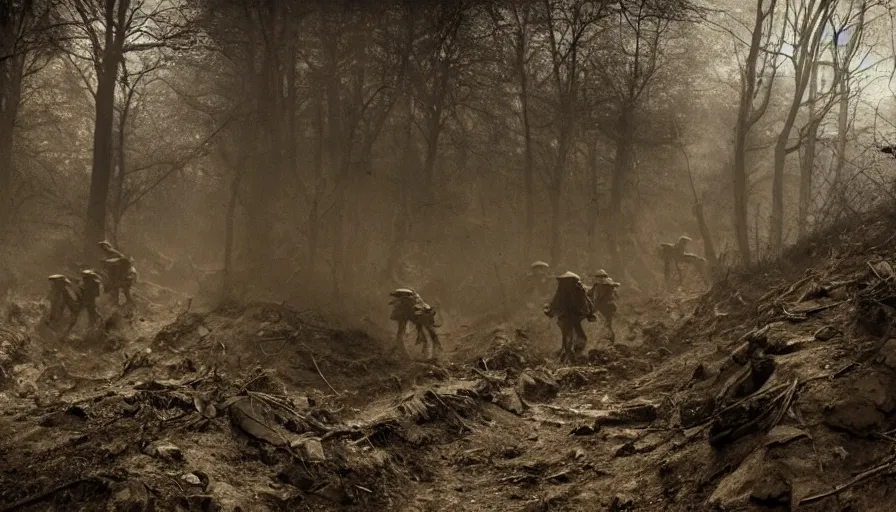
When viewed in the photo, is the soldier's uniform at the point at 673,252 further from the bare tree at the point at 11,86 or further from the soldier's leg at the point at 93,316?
the bare tree at the point at 11,86

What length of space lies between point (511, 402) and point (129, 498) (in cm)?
Result: 545

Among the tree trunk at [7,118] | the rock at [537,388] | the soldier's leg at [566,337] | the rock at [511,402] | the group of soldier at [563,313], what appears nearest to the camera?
the rock at [511,402]

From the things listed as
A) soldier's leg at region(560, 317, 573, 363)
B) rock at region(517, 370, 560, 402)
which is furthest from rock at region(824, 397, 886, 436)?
soldier's leg at region(560, 317, 573, 363)

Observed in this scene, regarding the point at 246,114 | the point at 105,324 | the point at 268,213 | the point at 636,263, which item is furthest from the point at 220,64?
the point at 636,263

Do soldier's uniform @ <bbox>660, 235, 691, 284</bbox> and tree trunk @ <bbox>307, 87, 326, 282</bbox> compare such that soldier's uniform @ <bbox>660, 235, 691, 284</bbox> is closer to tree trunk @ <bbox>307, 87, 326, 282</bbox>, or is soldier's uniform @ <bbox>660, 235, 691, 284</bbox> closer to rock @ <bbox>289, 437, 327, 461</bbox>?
tree trunk @ <bbox>307, 87, 326, 282</bbox>

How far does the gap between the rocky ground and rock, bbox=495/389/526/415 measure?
0.11 feet

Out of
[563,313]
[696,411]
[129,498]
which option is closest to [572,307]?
[563,313]

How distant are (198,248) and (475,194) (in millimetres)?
11569

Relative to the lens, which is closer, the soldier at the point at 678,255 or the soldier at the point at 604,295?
the soldier at the point at 604,295

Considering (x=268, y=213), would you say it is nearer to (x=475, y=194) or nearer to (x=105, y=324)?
(x=105, y=324)

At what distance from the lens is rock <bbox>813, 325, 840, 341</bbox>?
7216 mm

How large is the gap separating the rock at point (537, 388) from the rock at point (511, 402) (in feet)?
0.74

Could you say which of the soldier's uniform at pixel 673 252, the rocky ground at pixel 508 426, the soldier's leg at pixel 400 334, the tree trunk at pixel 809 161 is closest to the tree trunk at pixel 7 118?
the rocky ground at pixel 508 426

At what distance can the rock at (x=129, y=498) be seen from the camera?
556 centimetres
